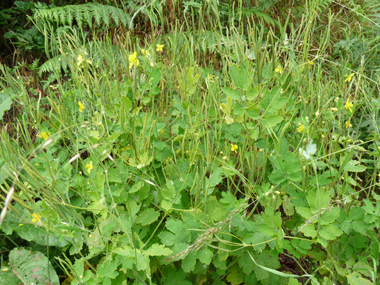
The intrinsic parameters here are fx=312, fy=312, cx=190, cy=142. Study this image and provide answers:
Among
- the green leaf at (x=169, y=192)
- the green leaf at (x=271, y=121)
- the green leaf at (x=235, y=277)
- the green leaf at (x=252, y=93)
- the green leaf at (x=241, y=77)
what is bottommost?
the green leaf at (x=235, y=277)

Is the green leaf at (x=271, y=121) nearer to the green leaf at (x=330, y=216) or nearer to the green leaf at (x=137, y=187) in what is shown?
the green leaf at (x=330, y=216)

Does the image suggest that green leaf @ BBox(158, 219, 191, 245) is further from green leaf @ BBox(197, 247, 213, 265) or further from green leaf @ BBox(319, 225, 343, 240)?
green leaf @ BBox(319, 225, 343, 240)

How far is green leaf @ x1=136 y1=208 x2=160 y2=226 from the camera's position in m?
0.90

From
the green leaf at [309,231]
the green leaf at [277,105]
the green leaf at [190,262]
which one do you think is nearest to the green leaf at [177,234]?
the green leaf at [190,262]

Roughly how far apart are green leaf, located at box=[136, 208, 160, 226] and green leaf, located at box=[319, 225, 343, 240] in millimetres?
443

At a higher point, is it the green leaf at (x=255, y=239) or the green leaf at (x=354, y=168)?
the green leaf at (x=354, y=168)

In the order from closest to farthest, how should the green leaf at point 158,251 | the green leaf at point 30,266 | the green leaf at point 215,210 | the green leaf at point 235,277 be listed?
the green leaf at point 158,251
the green leaf at point 215,210
the green leaf at point 235,277
the green leaf at point 30,266

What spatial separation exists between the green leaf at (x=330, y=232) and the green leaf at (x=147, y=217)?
0.44 metres

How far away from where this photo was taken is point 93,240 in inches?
36.4

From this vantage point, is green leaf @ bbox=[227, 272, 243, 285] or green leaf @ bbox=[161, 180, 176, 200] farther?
green leaf @ bbox=[227, 272, 243, 285]

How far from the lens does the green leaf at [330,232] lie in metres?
0.77

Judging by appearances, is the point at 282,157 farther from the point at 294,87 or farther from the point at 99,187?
the point at 99,187

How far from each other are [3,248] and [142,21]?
2.22m

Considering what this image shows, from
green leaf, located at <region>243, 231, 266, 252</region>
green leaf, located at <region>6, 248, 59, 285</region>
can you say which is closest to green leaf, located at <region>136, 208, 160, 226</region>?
green leaf, located at <region>243, 231, 266, 252</region>
